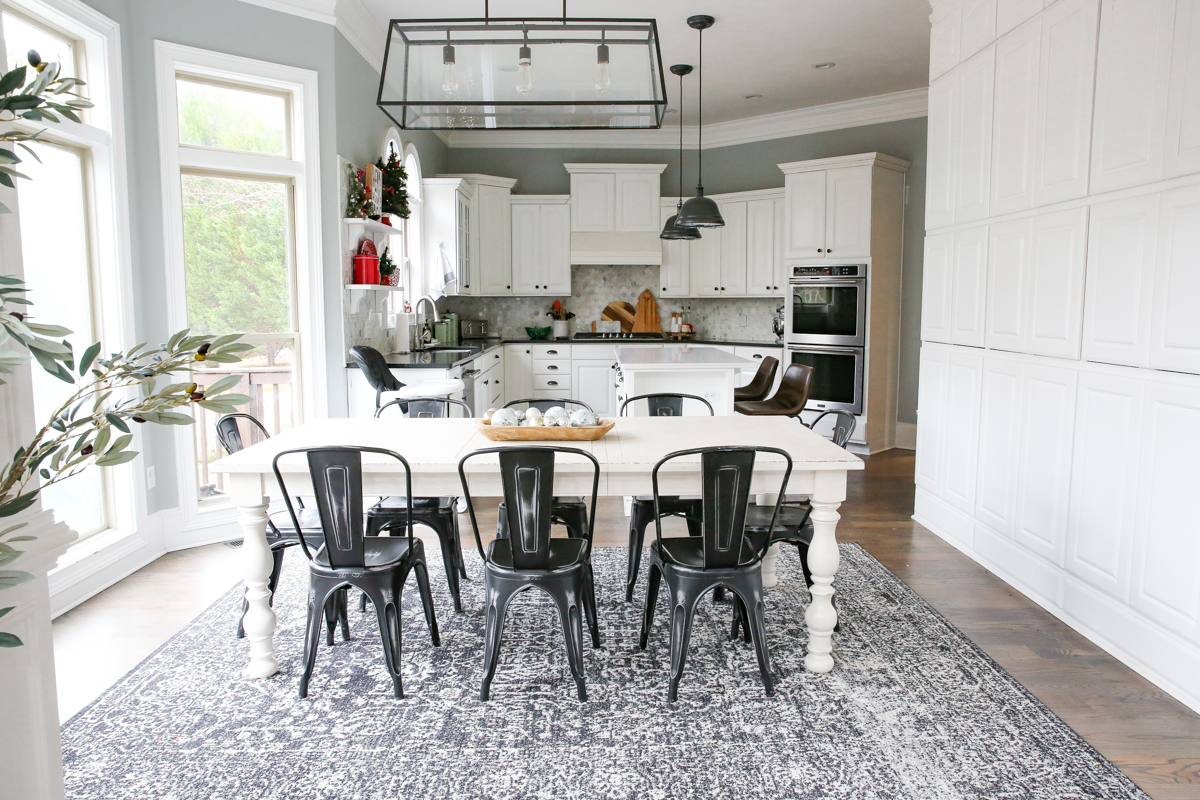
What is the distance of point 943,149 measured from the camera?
4168mm

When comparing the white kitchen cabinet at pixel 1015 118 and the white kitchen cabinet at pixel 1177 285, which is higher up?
the white kitchen cabinet at pixel 1015 118

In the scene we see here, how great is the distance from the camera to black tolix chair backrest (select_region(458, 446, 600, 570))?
7.73 feet

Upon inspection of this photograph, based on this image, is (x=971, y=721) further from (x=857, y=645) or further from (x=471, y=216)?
(x=471, y=216)

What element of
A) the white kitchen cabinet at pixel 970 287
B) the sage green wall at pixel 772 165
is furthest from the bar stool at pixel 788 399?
the sage green wall at pixel 772 165

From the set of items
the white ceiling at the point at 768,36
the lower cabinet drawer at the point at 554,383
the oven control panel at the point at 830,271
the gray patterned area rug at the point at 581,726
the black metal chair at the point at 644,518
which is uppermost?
the white ceiling at the point at 768,36

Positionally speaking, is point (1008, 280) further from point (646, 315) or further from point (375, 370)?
point (646, 315)

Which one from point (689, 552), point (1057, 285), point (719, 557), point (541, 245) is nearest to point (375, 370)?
point (689, 552)

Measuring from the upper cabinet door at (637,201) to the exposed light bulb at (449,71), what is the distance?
5.04 meters

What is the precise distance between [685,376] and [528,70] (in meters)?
2.65

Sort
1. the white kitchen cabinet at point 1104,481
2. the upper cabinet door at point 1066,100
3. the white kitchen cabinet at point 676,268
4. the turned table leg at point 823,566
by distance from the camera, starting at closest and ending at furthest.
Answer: the turned table leg at point 823,566 → the white kitchen cabinet at point 1104,481 → the upper cabinet door at point 1066,100 → the white kitchen cabinet at point 676,268

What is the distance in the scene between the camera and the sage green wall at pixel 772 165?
21.6 feet

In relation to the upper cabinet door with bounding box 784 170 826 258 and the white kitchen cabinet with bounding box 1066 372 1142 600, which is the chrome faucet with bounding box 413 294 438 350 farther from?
the white kitchen cabinet with bounding box 1066 372 1142 600

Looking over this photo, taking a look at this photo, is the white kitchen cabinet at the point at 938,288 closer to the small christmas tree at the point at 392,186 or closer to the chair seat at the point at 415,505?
the chair seat at the point at 415,505

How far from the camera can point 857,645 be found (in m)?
2.89
